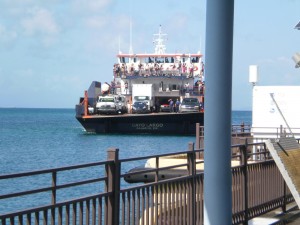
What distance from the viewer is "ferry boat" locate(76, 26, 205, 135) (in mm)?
74625

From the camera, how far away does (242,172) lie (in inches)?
388

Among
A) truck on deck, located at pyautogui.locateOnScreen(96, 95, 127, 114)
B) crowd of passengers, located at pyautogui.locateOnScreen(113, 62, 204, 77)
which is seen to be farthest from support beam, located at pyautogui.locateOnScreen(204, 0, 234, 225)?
crowd of passengers, located at pyautogui.locateOnScreen(113, 62, 204, 77)

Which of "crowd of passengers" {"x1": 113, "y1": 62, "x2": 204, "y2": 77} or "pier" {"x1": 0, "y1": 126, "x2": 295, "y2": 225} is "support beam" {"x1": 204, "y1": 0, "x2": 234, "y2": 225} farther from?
"crowd of passengers" {"x1": 113, "y1": 62, "x2": 204, "y2": 77}

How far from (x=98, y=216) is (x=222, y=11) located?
2831mm

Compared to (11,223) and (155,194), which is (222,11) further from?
(155,194)

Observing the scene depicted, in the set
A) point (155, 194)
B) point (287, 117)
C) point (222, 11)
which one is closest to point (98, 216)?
point (155, 194)

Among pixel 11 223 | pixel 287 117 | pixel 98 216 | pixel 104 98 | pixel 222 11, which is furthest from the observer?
pixel 104 98

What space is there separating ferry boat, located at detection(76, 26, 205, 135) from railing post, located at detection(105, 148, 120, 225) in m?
65.5

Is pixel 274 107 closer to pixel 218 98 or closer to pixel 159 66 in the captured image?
pixel 218 98

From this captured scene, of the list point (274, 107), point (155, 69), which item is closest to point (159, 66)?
point (155, 69)

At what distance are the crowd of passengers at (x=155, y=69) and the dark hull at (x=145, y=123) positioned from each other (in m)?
8.22

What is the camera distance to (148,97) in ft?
261

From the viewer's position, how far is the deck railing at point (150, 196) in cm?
607

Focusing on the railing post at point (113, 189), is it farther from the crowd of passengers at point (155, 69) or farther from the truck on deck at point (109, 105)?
the crowd of passengers at point (155, 69)
